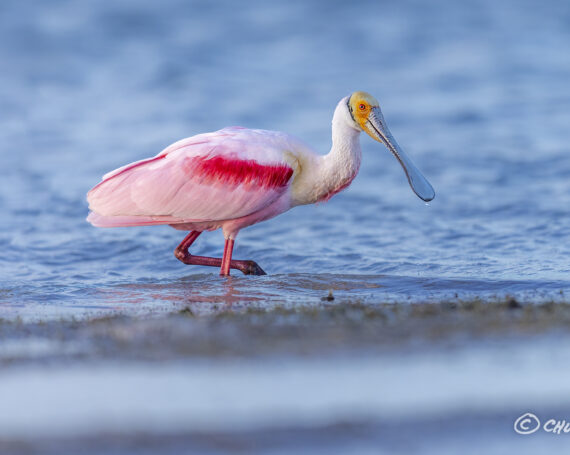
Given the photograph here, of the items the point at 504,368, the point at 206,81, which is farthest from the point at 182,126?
the point at 504,368

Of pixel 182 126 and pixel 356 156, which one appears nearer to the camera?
pixel 356 156

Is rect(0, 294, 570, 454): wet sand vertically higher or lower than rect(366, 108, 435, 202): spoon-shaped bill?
lower

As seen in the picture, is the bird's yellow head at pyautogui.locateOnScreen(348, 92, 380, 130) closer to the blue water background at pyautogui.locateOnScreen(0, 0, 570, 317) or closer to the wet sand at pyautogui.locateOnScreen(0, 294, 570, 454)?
the blue water background at pyautogui.locateOnScreen(0, 0, 570, 317)

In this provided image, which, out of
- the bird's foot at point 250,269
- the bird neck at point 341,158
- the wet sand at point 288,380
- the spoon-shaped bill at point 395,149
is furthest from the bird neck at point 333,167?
the wet sand at point 288,380

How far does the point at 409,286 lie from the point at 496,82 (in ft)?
36.0

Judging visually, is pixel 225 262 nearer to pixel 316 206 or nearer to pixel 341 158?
pixel 341 158

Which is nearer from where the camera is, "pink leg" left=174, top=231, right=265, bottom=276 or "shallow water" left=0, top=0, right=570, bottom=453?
"shallow water" left=0, top=0, right=570, bottom=453

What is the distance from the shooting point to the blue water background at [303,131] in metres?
8.52

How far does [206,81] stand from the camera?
19000mm

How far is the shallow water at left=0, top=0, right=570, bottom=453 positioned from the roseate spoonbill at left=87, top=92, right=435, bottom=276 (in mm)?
523

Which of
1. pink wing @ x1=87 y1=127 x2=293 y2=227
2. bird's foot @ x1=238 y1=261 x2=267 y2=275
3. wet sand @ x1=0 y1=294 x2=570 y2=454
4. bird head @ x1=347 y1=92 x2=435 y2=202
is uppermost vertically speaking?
bird head @ x1=347 y1=92 x2=435 y2=202

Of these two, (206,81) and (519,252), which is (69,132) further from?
(519,252)

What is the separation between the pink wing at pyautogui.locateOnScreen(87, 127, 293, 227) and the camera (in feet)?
27.5

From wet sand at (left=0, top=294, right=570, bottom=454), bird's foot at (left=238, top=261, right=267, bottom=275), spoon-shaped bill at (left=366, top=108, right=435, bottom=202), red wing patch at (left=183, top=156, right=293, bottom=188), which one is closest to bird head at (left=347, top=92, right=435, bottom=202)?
spoon-shaped bill at (left=366, top=108, right=435, bottom=202)
